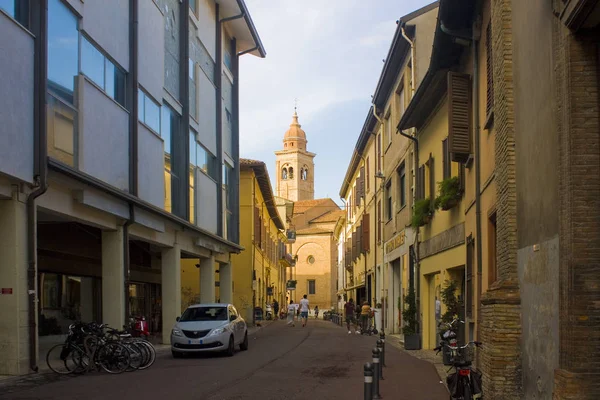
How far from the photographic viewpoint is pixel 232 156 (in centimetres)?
3534

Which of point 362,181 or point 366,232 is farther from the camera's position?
point 362,181

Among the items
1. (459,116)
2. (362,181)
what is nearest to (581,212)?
(459,116)

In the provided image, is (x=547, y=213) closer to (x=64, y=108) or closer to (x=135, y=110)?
(x=64, y=108)

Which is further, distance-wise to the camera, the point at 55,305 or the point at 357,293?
the point at 357,293

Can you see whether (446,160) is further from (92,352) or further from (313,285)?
(313,285)

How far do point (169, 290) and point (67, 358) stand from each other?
9.94m

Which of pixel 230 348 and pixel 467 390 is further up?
pixel 467 390

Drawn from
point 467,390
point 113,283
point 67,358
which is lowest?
point 67,358

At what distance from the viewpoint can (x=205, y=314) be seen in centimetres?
2181

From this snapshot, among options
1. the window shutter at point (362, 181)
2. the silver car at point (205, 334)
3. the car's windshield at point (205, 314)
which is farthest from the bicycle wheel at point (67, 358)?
the window shutter at point (362, 181)

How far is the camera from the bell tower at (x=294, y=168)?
4902 inches

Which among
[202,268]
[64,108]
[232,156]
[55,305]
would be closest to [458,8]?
[64,108]

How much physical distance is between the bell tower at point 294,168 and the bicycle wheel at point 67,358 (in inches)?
4264

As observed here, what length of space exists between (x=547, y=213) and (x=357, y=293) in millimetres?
43616
